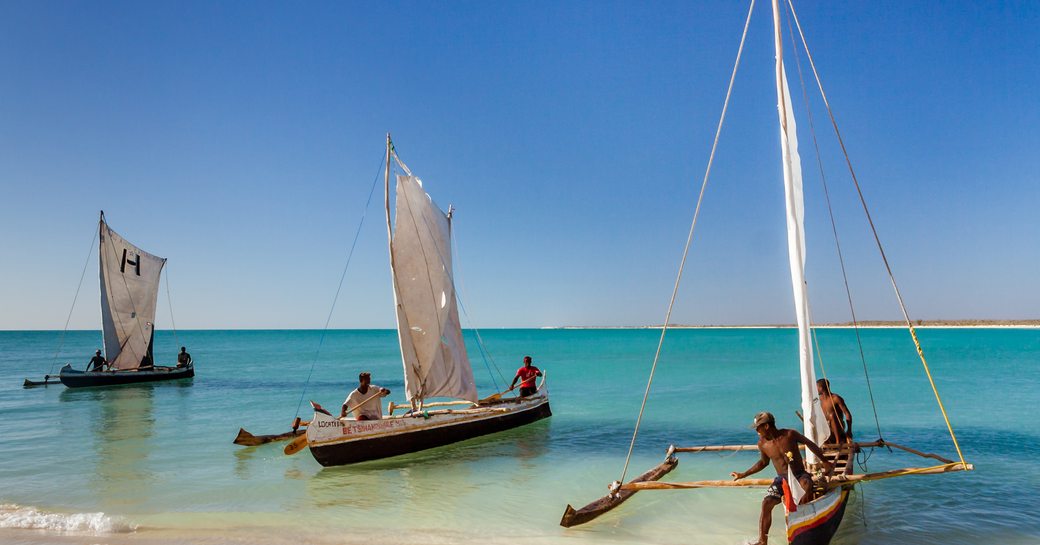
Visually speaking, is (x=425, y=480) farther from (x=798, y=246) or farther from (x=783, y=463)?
(x=798, y=246)

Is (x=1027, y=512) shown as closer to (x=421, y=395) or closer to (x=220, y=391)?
(x=421, y=395)

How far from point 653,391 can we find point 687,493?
21115 mm

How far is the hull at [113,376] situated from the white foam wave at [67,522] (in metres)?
27.0

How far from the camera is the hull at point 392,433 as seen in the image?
535 inches

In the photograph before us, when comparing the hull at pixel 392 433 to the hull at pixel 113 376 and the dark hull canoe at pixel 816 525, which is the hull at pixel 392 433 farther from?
the hull at pixel 113 376

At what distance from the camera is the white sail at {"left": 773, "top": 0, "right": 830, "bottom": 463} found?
834 cm

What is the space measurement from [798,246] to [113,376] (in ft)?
125

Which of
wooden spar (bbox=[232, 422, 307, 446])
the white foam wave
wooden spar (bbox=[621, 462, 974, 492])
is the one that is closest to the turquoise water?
the white foam wave

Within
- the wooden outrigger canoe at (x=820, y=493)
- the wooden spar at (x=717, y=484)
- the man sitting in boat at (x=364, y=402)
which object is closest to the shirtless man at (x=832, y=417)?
the wooden outrigger canoe at (x=820, y=493)

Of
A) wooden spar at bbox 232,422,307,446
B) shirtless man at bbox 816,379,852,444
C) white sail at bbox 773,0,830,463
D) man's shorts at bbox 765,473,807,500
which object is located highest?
white sail at bbox 773,0,830,463

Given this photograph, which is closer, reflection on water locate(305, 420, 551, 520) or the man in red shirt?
reflection on water locate(305, 420, 551, 520)

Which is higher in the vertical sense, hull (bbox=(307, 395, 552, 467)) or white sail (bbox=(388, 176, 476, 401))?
white sail (bbox=(388, 176, 476, 401))

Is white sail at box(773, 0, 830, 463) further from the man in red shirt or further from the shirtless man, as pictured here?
the man in red shirt

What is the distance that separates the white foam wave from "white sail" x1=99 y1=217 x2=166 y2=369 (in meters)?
25.9
